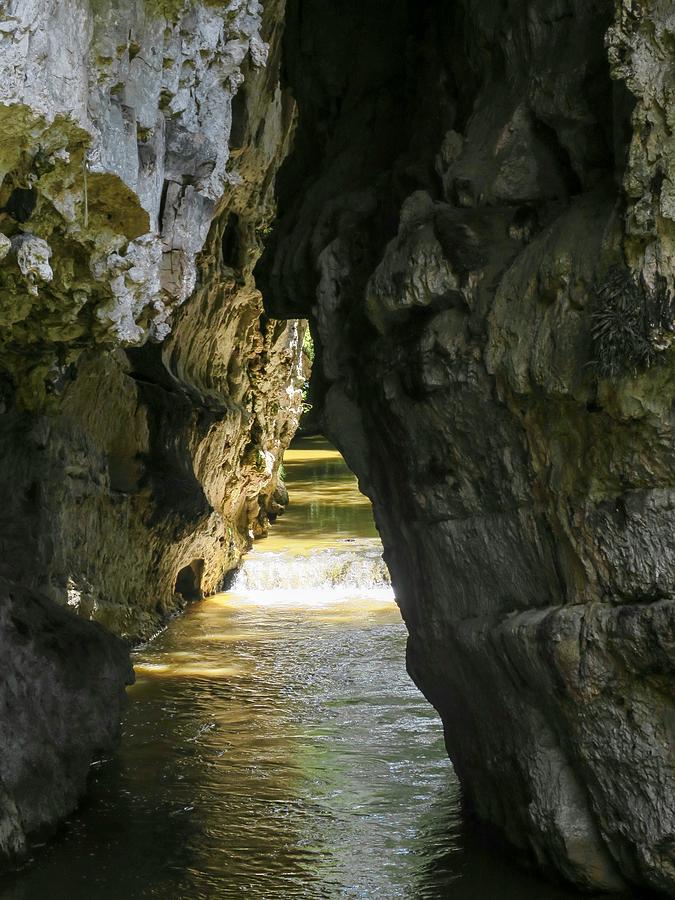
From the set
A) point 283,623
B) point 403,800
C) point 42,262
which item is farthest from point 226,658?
point 42,262

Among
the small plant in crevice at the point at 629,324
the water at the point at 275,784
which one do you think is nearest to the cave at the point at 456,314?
the small plant in crevice at the point at 629,324

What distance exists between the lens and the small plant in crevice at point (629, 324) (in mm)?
6133

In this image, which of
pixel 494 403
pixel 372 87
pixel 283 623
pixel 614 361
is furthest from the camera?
pixel 283 623

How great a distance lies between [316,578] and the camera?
19.4 meters

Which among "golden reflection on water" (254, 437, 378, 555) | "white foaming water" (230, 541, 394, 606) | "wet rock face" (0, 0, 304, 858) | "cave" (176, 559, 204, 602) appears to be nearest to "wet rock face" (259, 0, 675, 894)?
"wet rock face" (0, 0, 304, 858)

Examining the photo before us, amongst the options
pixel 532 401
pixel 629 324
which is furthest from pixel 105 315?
pixel 629 324

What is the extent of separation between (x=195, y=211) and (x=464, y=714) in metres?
4.09

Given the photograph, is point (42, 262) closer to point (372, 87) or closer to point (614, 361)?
point (614, 361)

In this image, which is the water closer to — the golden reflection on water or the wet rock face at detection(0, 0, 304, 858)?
the wet rock face at detection(0, 0, 304, 858)

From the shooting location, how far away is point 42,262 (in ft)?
21.0

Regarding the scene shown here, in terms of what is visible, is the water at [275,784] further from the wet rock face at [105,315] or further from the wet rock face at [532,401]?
the wet rock face at [532,401]

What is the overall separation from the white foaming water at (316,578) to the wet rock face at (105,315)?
1836 millimetres

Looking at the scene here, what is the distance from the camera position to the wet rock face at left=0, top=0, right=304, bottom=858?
20.1 feet

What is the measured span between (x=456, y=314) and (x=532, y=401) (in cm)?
93
